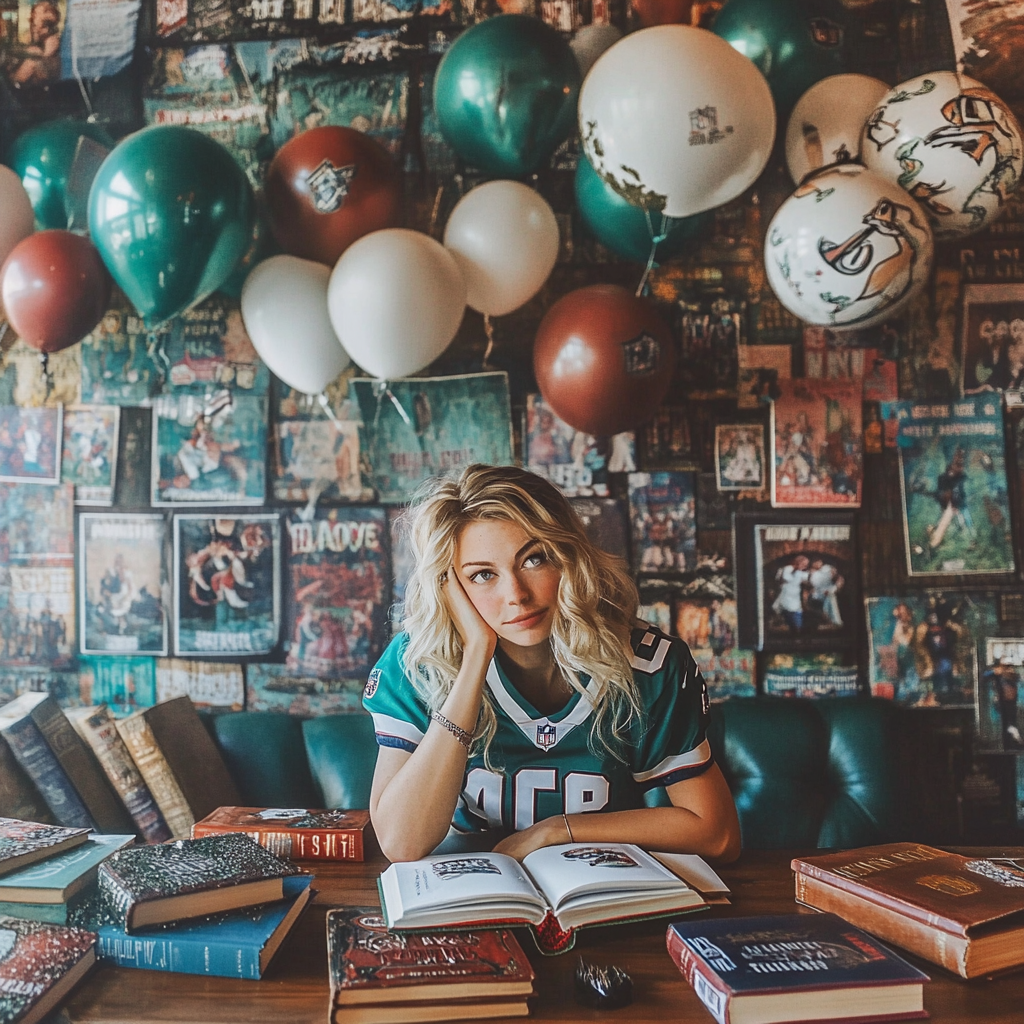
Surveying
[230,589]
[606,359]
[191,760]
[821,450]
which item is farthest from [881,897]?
[230,589]

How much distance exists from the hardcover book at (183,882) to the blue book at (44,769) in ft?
3.24

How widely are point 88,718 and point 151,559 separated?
490 millimetres

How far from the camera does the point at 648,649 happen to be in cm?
151

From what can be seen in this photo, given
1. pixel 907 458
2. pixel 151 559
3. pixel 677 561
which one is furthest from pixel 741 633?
pixel 151 559

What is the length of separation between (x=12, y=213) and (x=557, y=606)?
1669 millimetres

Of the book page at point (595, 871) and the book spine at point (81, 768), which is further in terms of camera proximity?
the book spine at point (81, 768)

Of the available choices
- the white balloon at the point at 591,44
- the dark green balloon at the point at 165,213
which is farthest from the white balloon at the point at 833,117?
the dark green balloon at the point at 165,213

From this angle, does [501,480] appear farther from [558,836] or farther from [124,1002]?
[124,1002]

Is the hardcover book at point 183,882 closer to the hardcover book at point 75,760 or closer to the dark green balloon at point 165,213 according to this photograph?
the hardcover book at point 75,760

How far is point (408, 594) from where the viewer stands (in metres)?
1.58

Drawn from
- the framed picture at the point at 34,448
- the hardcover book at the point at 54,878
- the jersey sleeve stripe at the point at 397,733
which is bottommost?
the hardcover book at the point at 54,878

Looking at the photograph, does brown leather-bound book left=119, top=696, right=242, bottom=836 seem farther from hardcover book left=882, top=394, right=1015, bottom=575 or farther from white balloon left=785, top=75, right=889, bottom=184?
white balloon left=785, top=75, right=889, bottom=184

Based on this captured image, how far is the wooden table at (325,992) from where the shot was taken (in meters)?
0.84

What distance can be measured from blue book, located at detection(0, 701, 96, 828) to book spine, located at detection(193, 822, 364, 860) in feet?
2.70
